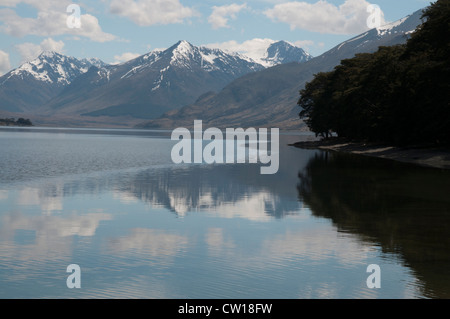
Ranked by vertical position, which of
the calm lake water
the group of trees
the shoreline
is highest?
the group of trees

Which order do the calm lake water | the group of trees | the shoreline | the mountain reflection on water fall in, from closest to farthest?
the calm lake water
the mountain reflection on water
the shoreline
the group of trees

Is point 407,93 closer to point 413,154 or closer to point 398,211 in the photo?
point 413,154

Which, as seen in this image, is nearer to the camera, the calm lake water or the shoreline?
the calm lake water

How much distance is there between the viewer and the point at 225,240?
23.8 m

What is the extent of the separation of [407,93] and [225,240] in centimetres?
6569

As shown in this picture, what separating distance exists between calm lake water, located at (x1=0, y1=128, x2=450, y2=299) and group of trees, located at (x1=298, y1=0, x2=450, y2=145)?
29430mm

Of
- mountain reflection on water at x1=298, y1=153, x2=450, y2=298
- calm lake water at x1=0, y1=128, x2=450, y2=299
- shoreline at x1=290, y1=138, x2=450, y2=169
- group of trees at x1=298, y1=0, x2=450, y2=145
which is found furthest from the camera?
group of trees at x1=298, y1=0, x2=450, y2=145

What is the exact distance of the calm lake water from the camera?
55.5ft

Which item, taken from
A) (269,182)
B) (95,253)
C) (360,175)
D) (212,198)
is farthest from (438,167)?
(95,253)

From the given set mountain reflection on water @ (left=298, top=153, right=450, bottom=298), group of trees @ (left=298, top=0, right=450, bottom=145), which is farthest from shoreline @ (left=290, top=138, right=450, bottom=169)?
mountain reflection on water @ (left=298, top=153, right=450, bottom=298)

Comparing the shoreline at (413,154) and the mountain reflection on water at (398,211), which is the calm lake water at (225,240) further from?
the shoreline at (413,154)

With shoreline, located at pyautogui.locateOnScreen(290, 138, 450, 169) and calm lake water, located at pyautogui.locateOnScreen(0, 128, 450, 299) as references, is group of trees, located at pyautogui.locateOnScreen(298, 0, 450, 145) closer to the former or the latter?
shoreline, located at pyautogui.locateOnScreen(290, 138, 450, 169)

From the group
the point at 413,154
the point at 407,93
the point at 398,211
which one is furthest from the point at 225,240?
the point at 413,154
